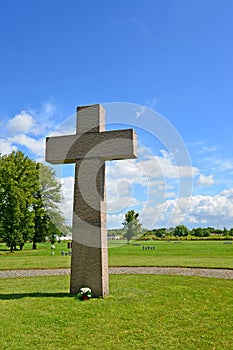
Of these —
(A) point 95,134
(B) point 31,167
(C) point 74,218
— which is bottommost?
(C) point 74,218

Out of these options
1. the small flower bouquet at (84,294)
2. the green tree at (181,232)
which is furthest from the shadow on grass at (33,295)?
the green tree at (181,232)

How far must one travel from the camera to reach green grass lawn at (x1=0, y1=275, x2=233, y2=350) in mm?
5699

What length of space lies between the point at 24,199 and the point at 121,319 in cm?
3106

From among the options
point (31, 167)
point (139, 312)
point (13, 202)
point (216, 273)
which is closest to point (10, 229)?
point (13, 202)

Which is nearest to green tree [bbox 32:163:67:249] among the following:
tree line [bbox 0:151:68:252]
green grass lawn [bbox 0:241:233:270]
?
tree line [bbox 0:151:68:252]

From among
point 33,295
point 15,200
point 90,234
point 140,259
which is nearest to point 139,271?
point 140,259

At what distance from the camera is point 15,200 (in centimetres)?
3566

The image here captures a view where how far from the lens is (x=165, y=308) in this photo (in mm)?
7758

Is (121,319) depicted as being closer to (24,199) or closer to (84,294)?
(84,294)

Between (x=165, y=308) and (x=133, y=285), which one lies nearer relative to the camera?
(x=165, y=308)

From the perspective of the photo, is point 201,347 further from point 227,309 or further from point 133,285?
point 133,285

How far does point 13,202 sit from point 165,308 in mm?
30097

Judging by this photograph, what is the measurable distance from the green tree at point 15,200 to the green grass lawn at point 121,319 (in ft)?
86.1

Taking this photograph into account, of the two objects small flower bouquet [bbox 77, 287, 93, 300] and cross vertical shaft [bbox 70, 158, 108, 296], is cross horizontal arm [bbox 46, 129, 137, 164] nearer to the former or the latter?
cross vertical shaft [bbox 70, 158, 108, 296]
